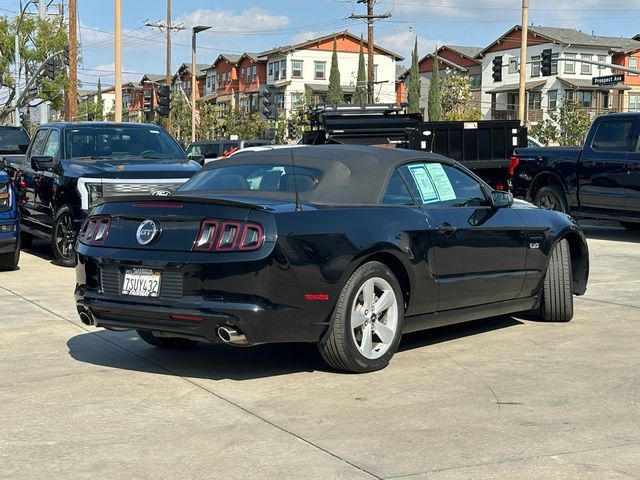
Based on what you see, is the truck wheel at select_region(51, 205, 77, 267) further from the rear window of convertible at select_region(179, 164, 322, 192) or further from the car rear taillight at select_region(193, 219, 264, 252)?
the car rear taillight at select_region(193, 219, 264, 252)

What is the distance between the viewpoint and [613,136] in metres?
15.6

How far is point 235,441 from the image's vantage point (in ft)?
16.6

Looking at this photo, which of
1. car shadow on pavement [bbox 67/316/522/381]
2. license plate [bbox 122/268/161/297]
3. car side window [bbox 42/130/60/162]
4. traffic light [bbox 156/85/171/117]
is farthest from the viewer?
traffic light [bbox 156/85/171/117]

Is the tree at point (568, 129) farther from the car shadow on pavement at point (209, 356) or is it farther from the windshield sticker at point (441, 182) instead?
the car shadow on pavement at point (209, 356)

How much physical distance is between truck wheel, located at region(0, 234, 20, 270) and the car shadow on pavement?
474 cm

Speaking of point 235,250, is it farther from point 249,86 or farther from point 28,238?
point 249,86

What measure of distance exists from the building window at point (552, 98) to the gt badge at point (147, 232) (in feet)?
242

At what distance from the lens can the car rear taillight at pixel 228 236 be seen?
19.5ft

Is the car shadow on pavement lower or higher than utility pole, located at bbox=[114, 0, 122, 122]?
lower

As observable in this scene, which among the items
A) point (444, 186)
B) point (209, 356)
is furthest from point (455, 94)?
point (209, 356)

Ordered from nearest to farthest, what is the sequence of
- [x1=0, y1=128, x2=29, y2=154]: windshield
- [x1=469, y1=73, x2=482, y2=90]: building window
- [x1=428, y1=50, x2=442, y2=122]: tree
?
1. [x1=0, y1=128, x2=29, y2=154]: windshield
2. [x1=428, y1=50, x2=442, y2=122]: tree
3. [x1=469, y1=73, x2=482, y2=90]: building window

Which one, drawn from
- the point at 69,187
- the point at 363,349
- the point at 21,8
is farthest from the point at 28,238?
the point at 21,8

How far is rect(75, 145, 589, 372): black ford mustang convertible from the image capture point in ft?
19.6

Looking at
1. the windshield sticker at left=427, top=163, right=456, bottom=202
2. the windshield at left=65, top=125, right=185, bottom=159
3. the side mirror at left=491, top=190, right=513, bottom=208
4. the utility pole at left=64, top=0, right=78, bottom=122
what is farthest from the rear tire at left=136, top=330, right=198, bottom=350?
the utility pole at left=64, top=0, right=78, bottom=122
